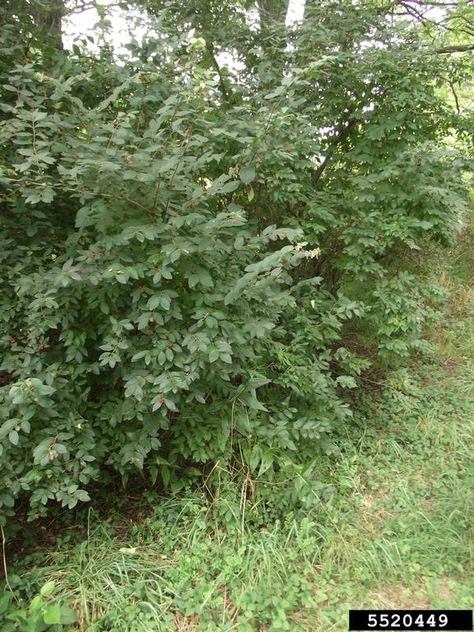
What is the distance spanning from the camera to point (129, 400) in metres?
2.05

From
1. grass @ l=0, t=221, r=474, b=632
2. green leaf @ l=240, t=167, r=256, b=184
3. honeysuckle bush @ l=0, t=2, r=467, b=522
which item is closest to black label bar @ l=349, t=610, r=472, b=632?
grass @ l=0, t=221, r=474, b=632

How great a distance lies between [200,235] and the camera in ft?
6.27

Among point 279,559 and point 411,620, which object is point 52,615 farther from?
point 411,620

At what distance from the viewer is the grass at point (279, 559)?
2031 millimetres

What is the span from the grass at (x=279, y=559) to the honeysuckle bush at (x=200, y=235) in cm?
28

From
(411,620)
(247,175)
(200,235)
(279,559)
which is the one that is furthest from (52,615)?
(247,175)

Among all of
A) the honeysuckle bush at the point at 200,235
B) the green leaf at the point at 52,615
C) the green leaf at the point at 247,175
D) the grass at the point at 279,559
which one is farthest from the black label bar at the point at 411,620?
the green leaf at the point at 247,175

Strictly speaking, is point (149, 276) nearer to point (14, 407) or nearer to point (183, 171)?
point (183, 171)

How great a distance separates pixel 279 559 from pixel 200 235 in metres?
A: 1.76

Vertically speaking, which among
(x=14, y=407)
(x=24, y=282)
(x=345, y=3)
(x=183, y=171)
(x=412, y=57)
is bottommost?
(x=14, y=407)

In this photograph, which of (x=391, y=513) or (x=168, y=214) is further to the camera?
(x=391, y=513)

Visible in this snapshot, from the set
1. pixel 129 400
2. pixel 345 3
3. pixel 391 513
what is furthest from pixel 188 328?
pixel 345 3

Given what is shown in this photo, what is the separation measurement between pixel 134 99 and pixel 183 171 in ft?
1.74

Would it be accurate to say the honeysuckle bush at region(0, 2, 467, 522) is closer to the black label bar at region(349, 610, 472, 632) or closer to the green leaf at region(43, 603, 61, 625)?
the green leaf at region(43, 603, 61, 625)
